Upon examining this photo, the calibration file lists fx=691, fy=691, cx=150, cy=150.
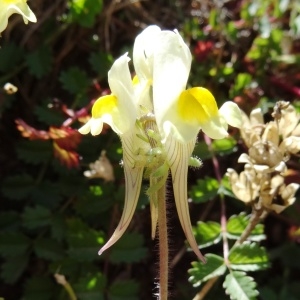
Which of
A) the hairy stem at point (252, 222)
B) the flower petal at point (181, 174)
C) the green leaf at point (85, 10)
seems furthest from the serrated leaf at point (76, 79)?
the flower petal at point (181, 174)

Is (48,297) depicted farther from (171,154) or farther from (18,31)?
(18,31)

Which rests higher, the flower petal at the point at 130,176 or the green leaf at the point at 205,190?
the green leaf at the point at 205,190

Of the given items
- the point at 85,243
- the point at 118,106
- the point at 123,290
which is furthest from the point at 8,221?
the point at 118,106

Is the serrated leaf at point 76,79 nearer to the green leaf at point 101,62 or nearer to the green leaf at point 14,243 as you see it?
the green leaf at point 101,62

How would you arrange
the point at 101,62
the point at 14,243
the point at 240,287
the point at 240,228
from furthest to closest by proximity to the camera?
the point at 101,62 < the point at 14,243 < the point at 240,228 < the point at 240,287

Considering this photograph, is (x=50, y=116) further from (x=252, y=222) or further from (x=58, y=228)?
(x=252, y=222)

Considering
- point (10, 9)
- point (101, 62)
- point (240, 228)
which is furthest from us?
point (101, 62)
